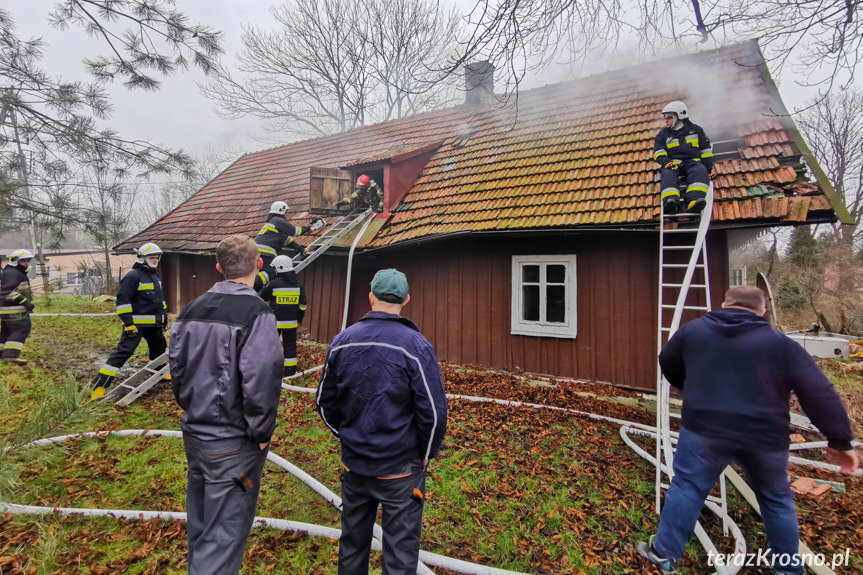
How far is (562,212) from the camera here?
21.8 ft

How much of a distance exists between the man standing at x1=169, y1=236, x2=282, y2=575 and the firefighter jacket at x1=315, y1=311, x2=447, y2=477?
421 millimetres

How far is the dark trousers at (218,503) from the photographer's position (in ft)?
6.98

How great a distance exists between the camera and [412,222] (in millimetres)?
8125

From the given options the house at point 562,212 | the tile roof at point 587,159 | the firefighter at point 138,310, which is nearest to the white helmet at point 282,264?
the firefighter at point 138,310

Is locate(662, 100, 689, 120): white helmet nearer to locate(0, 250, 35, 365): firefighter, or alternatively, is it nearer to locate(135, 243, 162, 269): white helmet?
locate(135, 243, 162, 269): white helmet

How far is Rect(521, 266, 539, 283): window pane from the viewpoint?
23.7 feet

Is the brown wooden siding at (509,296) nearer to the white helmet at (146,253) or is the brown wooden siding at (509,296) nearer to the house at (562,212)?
the house at (562,212)

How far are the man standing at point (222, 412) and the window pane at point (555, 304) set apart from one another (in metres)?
5.60

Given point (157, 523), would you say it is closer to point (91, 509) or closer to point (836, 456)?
point (91, 509)

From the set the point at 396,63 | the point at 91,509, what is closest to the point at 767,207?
the point at 91,509

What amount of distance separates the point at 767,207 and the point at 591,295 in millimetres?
2548

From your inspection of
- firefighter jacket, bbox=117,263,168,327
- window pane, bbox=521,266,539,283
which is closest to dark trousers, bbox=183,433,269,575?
firefighter jacket, bbox=117,263,168,327

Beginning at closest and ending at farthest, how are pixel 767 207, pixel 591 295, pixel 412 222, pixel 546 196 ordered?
1. pixel 767 207
2. pixel 591 295
3. pixel 546 196
4. pixel 412 222

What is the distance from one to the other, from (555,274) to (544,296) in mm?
433
